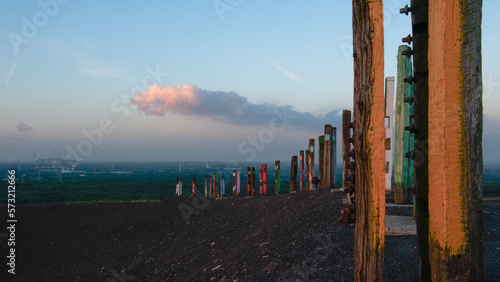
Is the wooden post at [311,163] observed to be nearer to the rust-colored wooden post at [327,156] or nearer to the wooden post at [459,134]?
the rust-colored wooden post at [327,156]

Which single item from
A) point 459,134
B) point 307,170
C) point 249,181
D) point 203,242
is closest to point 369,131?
point 459,134

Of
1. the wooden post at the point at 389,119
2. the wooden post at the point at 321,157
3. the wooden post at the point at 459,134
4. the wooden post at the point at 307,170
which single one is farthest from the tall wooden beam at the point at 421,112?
the wooden post at the point at 307,170

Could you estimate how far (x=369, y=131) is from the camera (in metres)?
3.78

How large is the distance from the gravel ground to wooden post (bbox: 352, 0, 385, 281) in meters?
1.13

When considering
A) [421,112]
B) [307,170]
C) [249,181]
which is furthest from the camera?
[249,181]

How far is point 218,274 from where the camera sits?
6.50 meters

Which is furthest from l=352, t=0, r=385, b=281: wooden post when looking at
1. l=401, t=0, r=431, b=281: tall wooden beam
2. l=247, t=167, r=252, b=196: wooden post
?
l=247, t=167, r=252, b=196: wooden post

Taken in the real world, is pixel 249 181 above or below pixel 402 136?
below

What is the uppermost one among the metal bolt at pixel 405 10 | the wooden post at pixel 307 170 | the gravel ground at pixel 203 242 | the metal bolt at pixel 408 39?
the metal bolt at pixel 405 10

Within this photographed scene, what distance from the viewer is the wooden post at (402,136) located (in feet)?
28.1

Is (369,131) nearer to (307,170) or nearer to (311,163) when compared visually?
(311,163)

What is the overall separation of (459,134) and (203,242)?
7346mm

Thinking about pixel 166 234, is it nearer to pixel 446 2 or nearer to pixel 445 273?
pixel 445 273

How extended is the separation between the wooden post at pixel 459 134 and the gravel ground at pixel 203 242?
1490 mm
